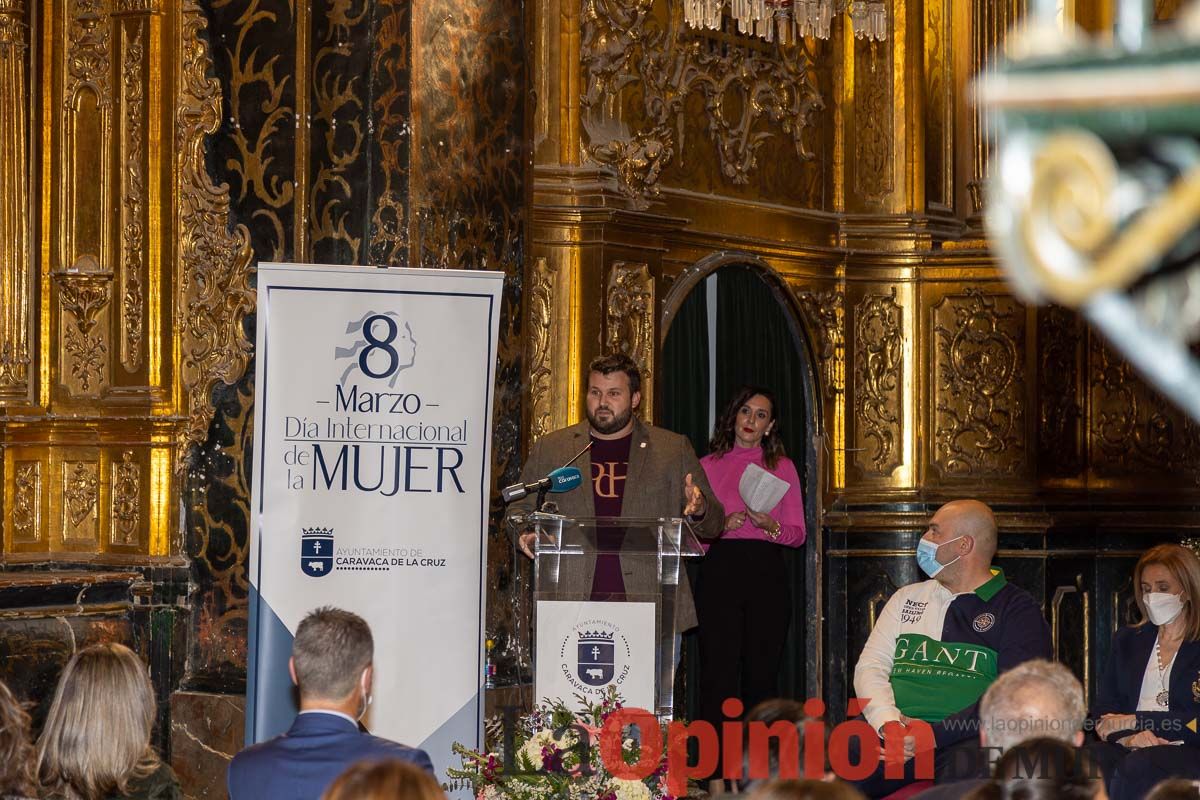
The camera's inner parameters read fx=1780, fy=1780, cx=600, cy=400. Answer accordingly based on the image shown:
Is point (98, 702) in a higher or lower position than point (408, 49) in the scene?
lower

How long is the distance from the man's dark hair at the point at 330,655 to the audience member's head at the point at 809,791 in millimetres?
1204

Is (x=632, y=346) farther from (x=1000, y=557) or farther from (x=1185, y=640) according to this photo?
(x=1185, y=640)

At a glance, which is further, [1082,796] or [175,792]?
[175,792]

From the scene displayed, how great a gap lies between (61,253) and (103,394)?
0.60m

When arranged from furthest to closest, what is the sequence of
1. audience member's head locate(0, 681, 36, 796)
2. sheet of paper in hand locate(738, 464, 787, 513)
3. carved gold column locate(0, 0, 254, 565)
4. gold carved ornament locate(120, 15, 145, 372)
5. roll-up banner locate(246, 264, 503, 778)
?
sheet of paper in hand locate(738, 464, 787, 513)
gold carved ornament locate(120, 15, 145, 372)
carved gold column locate(0, 0, 254, 565)
roll-up banner locate(246, 264, 503, 778)
audience member's head locate(0, 681, 36, 796)

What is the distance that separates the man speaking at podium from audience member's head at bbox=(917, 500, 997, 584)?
3.69ft

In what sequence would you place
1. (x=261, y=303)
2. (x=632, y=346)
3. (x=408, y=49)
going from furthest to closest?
(x=632, y=346)
(x=408, y=49)
(x=261, y=303)

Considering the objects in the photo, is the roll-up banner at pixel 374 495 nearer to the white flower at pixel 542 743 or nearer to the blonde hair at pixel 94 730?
the white flower at pixel 542 743

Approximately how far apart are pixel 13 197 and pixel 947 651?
4.16 m

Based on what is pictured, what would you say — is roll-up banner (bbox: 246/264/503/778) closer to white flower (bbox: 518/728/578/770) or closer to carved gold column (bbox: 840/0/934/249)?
white flower (bbox: 518/728/578/770)

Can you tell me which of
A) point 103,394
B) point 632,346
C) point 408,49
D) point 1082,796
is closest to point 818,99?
point 632,346

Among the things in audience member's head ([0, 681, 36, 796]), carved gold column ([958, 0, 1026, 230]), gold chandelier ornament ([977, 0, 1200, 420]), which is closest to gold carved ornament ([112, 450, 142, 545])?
audience member's head ([0, 681, 36, 796])

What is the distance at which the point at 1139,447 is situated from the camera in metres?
9.54

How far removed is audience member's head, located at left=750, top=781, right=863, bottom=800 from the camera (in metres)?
2.35
